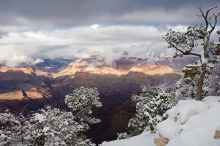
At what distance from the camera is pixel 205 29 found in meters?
16.2

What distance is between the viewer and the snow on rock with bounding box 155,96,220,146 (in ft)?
32.8

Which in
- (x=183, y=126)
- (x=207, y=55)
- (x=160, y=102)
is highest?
(x=207, y=55)

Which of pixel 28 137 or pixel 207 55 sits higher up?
pixel 207 55

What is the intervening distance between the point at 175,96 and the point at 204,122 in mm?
23172

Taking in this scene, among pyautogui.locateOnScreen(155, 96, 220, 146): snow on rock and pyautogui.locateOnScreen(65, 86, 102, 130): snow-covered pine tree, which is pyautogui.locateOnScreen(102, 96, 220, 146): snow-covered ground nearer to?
pyautogui.locateOnScreen(155, 96, 220, 146): snow on rock

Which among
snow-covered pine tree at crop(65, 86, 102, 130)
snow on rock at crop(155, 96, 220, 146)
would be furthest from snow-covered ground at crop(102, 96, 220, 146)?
snow-covered pine tree at crop(65, 86, 102, 130)

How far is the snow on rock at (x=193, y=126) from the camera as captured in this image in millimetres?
10000

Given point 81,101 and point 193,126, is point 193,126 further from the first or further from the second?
point 81,101

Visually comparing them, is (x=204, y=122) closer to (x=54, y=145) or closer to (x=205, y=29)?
(x=205, y=29)

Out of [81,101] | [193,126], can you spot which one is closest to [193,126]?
[193,126]

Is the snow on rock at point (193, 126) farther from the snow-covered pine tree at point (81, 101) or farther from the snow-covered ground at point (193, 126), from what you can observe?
the snow-covered pine tree at point (81, 101)

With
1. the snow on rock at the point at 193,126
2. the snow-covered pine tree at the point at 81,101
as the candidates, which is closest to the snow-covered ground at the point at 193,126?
the snow on rock at the point at 193,126

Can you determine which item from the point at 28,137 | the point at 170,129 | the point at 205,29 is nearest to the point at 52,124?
the point at 28,137

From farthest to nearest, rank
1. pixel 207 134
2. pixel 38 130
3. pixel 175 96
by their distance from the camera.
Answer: pixel 175 96 < pixel 38 130 < pixel 207 134
